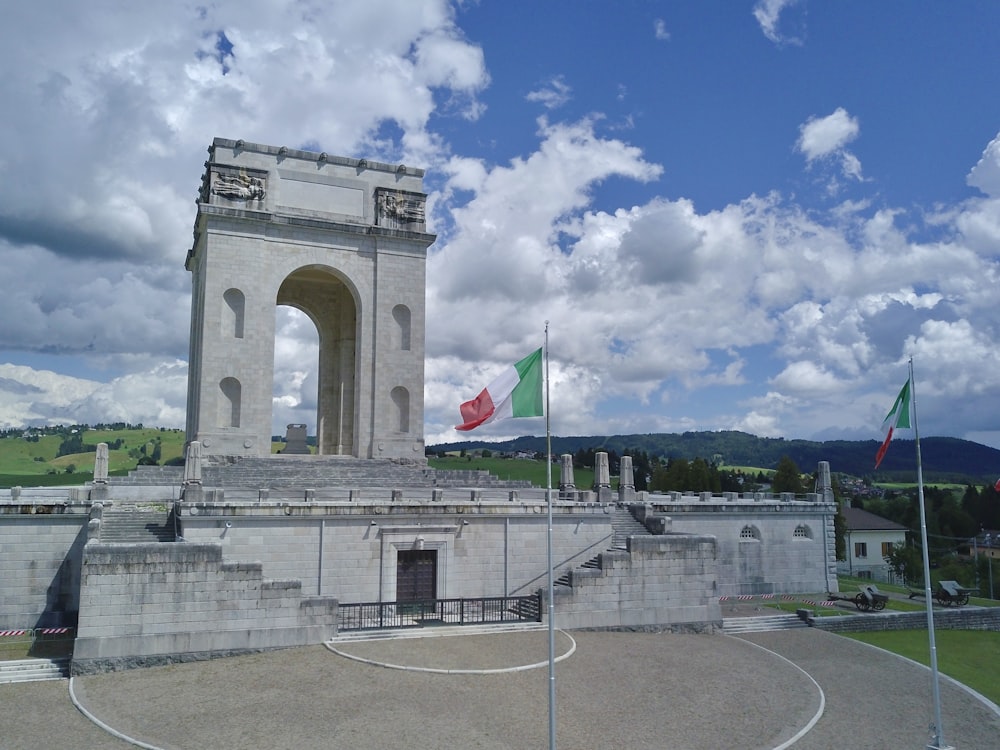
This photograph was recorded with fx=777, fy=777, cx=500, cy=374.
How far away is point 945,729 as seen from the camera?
18.6 meters

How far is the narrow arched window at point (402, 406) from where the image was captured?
41.2 metres

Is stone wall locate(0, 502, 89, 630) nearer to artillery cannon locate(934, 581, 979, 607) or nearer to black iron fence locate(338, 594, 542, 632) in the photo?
black iron fence locate(338, 594, 542, 632)

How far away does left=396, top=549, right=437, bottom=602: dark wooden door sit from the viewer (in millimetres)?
26373

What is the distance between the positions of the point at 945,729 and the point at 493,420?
13.5 metres

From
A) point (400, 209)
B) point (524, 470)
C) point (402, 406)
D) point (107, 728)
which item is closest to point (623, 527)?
point (402, 406)

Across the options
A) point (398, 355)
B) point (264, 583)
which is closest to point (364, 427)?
point (398, 355)

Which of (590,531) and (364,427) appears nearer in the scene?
(590,531)

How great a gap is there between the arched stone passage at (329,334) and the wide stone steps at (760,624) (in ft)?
81.7

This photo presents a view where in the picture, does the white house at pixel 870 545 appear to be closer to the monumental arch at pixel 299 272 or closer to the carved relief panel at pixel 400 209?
the monumental arch at pixel 299 272

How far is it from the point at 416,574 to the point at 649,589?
7978mm

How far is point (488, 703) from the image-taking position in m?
17.5

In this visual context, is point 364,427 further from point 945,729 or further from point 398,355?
point 945,729

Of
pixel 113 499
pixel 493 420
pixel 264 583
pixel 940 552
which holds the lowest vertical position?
pixel 940 552

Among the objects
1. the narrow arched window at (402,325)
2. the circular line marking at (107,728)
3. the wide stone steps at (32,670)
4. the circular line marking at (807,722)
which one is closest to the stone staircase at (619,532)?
the circular line marking at (807,722)
